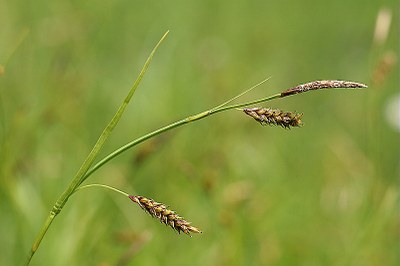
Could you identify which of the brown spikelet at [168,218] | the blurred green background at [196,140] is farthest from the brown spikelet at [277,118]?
the blurred green background at [196,140]

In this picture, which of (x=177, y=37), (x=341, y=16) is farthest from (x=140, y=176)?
(x=341, y=16)

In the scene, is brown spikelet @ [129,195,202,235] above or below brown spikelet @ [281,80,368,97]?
below

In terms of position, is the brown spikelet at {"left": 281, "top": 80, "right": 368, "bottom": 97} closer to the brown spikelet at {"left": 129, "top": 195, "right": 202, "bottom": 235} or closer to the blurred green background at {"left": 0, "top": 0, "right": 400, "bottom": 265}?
the brown spikelet at {"left": 129, "top": 195, "right": 202, "bottom": 235}

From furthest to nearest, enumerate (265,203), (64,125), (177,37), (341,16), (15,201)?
(341,16) < (177,37) < (64,125) < (265,203) < (15,201)

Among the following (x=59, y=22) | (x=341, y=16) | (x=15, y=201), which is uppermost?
(x=341, y=16)

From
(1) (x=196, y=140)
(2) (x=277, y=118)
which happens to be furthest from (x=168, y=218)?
(1) (x=196, y=140)

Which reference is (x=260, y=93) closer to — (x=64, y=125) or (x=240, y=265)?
(x=64, y=125)

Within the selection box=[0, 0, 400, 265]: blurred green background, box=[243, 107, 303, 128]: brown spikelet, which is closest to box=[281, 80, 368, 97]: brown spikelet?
box=[243, 107, 303, 128]: brown spikelet

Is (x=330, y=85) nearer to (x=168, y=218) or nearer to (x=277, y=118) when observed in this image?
(x=277, y=118)
